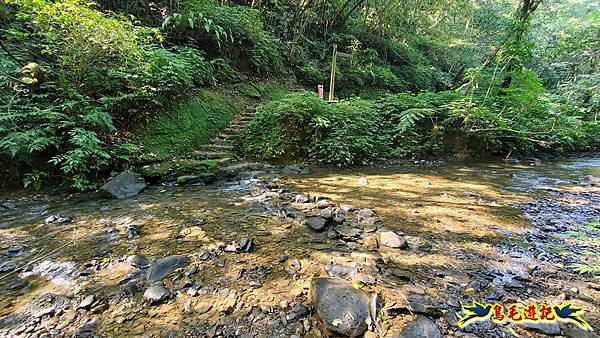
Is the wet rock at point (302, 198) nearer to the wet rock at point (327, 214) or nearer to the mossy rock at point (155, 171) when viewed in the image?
the wet rock at point (327, 214)

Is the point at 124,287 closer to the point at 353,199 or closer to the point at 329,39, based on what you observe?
the point at 353,199

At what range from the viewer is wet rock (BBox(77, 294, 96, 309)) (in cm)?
221

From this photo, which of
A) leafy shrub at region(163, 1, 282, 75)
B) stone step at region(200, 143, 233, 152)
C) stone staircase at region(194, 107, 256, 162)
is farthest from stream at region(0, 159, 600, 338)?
leafy shrub at region(163, 1, 282, 75)

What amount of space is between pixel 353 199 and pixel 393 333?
9.74 ft

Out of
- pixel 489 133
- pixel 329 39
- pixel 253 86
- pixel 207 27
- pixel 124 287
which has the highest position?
pixel 329 39

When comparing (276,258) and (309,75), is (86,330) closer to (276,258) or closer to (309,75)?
(276,258)

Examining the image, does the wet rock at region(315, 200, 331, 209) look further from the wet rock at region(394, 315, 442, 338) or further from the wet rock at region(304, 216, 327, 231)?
the wet rock at region(394, 315, 442, 338)

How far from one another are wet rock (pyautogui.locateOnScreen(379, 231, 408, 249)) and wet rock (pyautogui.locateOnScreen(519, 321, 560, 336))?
1240 mm

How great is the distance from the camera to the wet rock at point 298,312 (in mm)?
2117

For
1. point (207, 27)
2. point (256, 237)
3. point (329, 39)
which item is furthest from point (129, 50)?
point (329, 39)

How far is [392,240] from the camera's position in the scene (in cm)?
323

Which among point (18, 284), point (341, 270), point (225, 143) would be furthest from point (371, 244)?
point (225, 143)

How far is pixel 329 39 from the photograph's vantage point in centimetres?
1630

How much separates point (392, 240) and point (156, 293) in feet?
7.68
